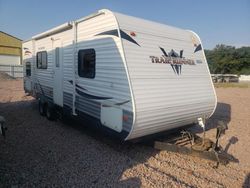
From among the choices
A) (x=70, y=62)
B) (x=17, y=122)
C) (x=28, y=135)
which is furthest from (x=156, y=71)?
(x=17, y=122)

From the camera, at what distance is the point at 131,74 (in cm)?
502

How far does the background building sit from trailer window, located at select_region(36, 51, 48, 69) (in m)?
32.4

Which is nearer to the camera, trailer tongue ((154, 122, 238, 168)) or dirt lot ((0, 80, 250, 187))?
dirt lot ((0, 80, 250, 187))

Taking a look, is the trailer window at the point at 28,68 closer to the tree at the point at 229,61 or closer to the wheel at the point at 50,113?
the wheel at the point at 50,113

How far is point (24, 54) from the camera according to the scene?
11.2m

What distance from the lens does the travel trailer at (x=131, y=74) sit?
16.7 ft

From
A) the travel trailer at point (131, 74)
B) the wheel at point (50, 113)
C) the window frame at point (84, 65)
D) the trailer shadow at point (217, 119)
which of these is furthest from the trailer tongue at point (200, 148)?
the wheel at point (50, 113)

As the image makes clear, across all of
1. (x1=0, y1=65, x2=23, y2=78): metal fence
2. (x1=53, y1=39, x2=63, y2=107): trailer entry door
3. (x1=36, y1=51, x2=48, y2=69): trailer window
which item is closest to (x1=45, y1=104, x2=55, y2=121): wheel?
(x1=53, y1=39, x2=63, y2=107): trailer entry door

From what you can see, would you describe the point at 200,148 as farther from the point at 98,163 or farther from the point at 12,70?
the point at 12,70

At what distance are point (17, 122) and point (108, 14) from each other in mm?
5010

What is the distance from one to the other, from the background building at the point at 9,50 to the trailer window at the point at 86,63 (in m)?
36.0

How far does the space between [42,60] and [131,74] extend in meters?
5.26

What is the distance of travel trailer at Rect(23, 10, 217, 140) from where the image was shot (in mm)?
5094

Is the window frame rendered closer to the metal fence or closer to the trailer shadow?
the trailer shadow
